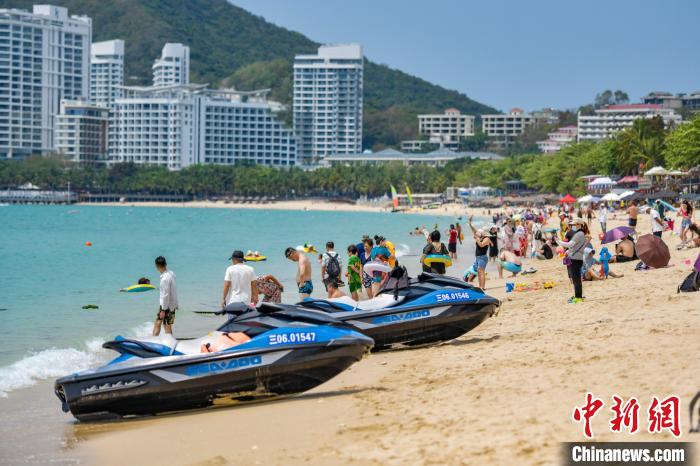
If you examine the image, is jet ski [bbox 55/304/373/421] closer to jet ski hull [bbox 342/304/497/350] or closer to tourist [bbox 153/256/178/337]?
jet ski hull [bbox 342/304/497/350]

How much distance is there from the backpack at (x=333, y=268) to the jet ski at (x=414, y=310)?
335 centimetres

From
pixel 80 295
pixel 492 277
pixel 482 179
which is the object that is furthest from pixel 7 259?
pixel 482 179

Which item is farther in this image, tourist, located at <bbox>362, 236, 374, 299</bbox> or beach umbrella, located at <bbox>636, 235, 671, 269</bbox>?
beach umbrella, located at <bbox>636, 235, 671, 269</bbox>

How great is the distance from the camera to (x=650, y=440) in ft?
25.8

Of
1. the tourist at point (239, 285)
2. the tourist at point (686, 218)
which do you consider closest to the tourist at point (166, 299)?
the tourist at point (239, 285)

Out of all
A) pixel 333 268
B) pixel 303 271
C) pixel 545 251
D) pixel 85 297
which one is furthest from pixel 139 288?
pixel 545 251

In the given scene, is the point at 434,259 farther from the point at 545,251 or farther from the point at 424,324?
the point at 545,251

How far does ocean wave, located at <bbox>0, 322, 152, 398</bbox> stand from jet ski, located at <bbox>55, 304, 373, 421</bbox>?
107 inches

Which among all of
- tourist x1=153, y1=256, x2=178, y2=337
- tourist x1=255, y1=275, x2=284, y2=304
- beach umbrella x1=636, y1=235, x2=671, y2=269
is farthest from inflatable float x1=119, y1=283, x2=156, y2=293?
tourist x1=153, y1=256, x2=178, y2=337

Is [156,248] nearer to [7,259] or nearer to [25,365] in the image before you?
[7,259]

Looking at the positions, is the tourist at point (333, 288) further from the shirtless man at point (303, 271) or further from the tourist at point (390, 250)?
the tourist at point (390, 250)

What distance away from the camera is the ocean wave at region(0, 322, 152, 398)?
47.2 feet

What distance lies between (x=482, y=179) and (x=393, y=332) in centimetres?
17073

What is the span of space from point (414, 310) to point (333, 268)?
3939 mm
